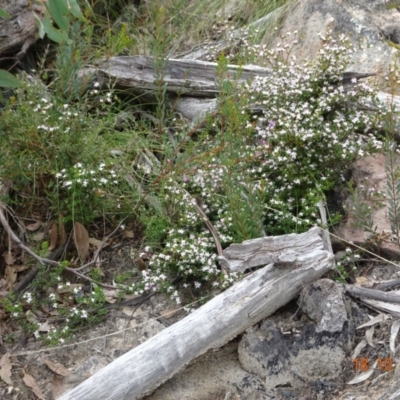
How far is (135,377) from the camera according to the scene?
319 centimetres

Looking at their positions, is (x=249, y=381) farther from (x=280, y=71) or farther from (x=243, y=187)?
(x=280, y=71)

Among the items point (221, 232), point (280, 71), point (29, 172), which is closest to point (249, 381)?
point (221, 232)

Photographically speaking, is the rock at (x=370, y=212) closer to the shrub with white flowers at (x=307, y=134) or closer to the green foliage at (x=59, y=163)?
the shrub with white flowers at (x=307, y=134)

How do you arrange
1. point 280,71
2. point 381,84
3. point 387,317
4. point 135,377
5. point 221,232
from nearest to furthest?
point 135,377 → point 387,317 → point 221,232 → point 280,71 → point 381,84

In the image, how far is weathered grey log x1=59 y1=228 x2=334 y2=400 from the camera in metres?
3.18

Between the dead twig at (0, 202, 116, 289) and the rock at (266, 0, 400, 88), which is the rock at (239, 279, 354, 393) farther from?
the rock at (266, 0, 400, 88)

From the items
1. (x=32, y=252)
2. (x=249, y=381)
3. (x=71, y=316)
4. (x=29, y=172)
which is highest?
(x=29, y=172)

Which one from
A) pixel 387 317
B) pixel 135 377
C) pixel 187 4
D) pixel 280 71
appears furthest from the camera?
pixel 187 4

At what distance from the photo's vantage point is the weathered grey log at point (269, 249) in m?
3.47

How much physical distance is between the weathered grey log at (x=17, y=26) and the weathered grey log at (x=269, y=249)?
2.70m

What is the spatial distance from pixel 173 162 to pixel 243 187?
936 mm
